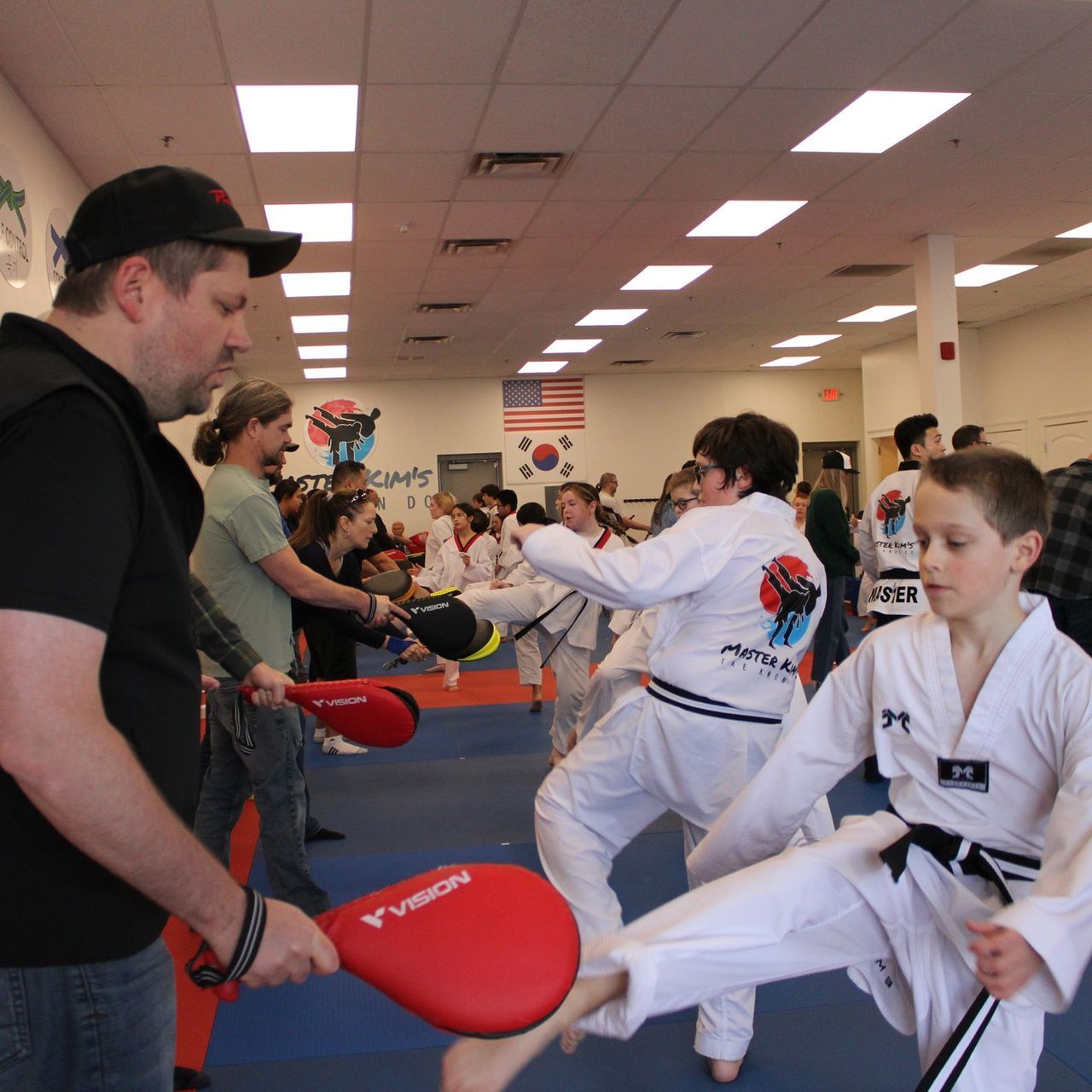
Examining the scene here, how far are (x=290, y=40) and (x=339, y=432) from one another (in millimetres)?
12277

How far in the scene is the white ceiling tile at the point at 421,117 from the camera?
5.37 metres

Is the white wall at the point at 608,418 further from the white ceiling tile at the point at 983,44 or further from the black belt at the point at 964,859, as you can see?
the black belt at the point at 964,859

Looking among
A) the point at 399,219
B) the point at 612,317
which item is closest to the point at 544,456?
the point at 612,317

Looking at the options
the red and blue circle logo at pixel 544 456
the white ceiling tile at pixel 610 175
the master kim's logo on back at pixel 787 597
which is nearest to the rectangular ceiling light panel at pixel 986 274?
the white ceiling tile at pixel 610 175

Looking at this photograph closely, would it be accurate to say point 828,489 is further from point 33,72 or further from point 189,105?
point 33,72

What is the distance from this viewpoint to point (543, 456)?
57.7 ft

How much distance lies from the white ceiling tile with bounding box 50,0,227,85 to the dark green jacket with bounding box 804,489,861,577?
13.8 ft

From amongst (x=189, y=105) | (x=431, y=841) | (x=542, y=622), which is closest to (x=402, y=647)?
(x=431, y=841)

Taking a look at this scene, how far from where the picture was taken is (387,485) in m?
17.0

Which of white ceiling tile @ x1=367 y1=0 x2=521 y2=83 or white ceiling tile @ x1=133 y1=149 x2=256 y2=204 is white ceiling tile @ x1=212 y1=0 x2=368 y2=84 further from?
white ceiling tile @ x1=133 y1=149 x2=256 y2=204

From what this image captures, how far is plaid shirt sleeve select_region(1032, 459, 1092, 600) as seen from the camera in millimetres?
4062

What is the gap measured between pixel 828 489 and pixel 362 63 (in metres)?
3.69

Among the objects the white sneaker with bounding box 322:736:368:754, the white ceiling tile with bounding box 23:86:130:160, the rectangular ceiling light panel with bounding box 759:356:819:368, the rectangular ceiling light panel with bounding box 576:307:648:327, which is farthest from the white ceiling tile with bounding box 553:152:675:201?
the rectangular ceiling light panel with bounding box 759:356:819:368

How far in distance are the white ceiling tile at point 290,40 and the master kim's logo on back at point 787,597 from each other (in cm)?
342
